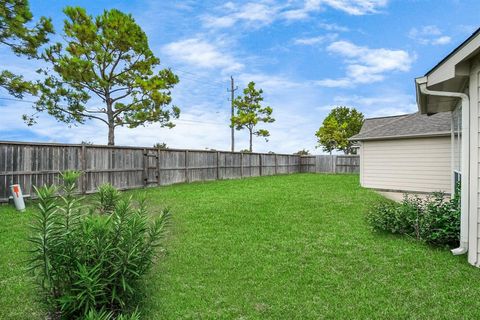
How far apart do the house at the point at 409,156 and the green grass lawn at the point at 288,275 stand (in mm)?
6669

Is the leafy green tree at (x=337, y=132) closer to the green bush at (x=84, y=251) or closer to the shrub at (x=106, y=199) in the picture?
the shrub at (x=106, y=199)

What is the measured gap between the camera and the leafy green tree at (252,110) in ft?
94.8

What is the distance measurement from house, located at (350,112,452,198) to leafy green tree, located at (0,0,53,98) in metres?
12.7

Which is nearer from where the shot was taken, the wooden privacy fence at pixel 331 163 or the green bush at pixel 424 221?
the green bush at pixel 424 221

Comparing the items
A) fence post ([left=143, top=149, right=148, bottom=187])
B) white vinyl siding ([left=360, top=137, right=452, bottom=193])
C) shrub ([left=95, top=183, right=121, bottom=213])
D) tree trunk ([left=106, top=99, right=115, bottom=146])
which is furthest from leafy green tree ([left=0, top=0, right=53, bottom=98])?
white vinyl siding ([left=360, top=137, right=452, bottom=193])

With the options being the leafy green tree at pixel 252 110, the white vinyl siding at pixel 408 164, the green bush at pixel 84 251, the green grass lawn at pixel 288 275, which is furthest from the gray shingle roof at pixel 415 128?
the leafy green tree at pixel 252 110

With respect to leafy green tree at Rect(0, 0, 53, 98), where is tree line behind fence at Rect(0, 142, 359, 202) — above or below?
below

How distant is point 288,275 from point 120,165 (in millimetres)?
9610

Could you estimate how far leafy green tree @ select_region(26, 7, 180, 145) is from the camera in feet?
55.8

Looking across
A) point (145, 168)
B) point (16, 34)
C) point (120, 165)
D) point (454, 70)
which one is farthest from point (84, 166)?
point (454, 70)

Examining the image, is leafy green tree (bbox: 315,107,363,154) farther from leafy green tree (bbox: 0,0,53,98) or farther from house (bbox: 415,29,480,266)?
house (bbox: 415,29,480,266)

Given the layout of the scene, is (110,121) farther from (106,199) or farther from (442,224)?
(442,224)

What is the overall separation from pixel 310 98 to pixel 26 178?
13.0 m

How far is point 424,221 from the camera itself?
17.6 feet
